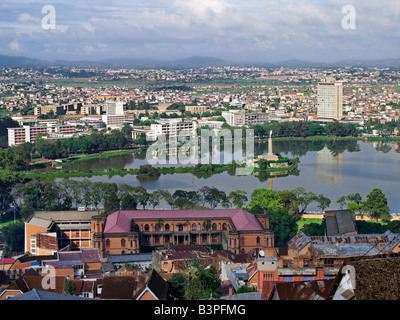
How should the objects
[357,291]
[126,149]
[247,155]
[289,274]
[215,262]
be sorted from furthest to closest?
[126,149], [247,155], [215,262], [289,274], [357,291]

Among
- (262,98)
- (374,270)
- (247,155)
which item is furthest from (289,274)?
(262,98)

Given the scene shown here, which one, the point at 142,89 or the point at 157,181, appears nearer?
the point at 157,181

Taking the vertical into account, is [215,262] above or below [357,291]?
below

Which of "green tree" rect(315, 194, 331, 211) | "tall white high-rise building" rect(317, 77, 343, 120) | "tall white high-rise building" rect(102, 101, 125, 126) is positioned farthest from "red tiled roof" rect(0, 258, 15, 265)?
"tall white high-rise building" rect(317, 77, 343, 120)

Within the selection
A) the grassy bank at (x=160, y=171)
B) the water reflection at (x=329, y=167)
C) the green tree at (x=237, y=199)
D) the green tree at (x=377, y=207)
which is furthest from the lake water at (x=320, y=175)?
the green tree at (x=237, y=199)

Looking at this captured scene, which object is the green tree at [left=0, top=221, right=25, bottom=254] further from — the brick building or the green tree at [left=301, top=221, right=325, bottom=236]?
the green tree at [left=301, top=221, right=325, bottom=236]

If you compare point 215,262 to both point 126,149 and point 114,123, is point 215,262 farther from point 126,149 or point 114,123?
point 114,123

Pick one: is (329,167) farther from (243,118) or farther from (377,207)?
(243,118)
